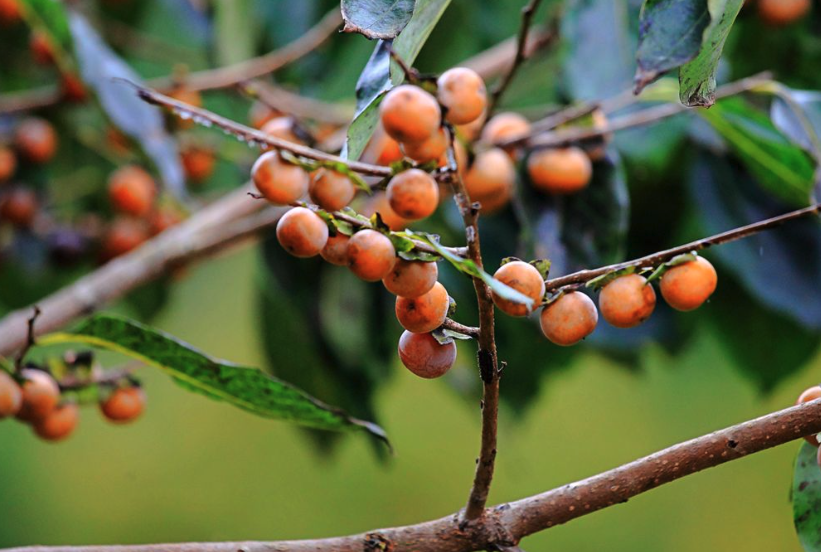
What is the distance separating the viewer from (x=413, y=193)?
12.7 inches

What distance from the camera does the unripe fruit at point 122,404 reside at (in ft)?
2.13

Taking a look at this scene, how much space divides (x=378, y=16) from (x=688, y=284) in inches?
6.1

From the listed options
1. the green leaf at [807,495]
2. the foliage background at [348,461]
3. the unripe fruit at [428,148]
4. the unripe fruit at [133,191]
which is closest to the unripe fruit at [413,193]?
the unripe fruit at [428,148]

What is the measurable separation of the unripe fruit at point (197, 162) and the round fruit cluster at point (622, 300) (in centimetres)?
85

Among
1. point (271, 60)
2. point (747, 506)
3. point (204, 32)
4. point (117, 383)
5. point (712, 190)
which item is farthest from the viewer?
point (747, 506)

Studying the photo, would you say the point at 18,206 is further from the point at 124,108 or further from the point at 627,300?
the point at 627,300

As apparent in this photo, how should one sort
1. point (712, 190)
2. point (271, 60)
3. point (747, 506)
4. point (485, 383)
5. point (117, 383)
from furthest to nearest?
point (747, 506) → point (271, 60) → point (712, 190) → point (117, 383) → point (485, 383)

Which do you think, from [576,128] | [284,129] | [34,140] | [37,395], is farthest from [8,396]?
[34,140]

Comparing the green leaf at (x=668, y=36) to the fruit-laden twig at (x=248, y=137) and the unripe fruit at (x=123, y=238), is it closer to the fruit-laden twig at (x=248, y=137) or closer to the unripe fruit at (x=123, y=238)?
the fruit-laden twig at (x=248, y=137)

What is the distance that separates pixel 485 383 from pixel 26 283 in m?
1.00

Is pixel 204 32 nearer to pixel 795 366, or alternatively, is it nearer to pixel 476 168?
pixel 476 168

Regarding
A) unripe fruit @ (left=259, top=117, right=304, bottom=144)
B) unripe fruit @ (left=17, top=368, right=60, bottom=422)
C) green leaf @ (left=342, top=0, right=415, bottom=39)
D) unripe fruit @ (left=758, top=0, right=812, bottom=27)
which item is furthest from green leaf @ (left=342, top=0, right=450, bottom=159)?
unripe fruit @ (left=758, top=0, right=812, bottom=27)

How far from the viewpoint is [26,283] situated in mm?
1220

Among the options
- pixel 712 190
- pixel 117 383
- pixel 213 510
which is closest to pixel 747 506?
pixel 213 510
